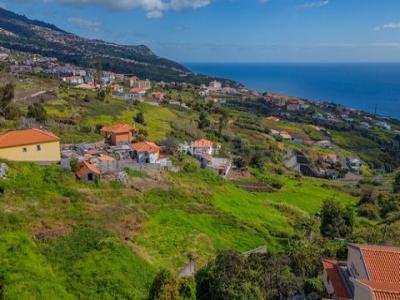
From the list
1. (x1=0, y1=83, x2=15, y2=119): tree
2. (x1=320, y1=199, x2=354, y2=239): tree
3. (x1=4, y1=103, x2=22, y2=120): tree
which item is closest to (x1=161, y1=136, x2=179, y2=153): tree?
(x1=4, y1=103, x2=22, y2=120): tree

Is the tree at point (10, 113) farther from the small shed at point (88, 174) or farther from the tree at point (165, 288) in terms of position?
the tree at point (165, 288)

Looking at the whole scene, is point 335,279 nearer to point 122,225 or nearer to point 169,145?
point 122,225

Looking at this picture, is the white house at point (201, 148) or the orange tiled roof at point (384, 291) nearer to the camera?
the orange tiled roof at point (384, 291)

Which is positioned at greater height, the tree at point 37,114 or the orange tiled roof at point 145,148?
the tree at point 37,114

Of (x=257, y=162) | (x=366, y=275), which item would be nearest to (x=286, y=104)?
(x=257, y=162)

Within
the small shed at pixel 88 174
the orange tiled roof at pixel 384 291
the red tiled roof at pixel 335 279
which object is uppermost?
the orange tiled roof at pixel 384 291

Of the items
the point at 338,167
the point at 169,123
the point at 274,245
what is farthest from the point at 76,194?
the point at 338,167

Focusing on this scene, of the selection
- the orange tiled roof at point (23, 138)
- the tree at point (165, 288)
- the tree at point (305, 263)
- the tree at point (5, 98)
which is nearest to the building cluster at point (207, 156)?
the tree at point (5, 98)
